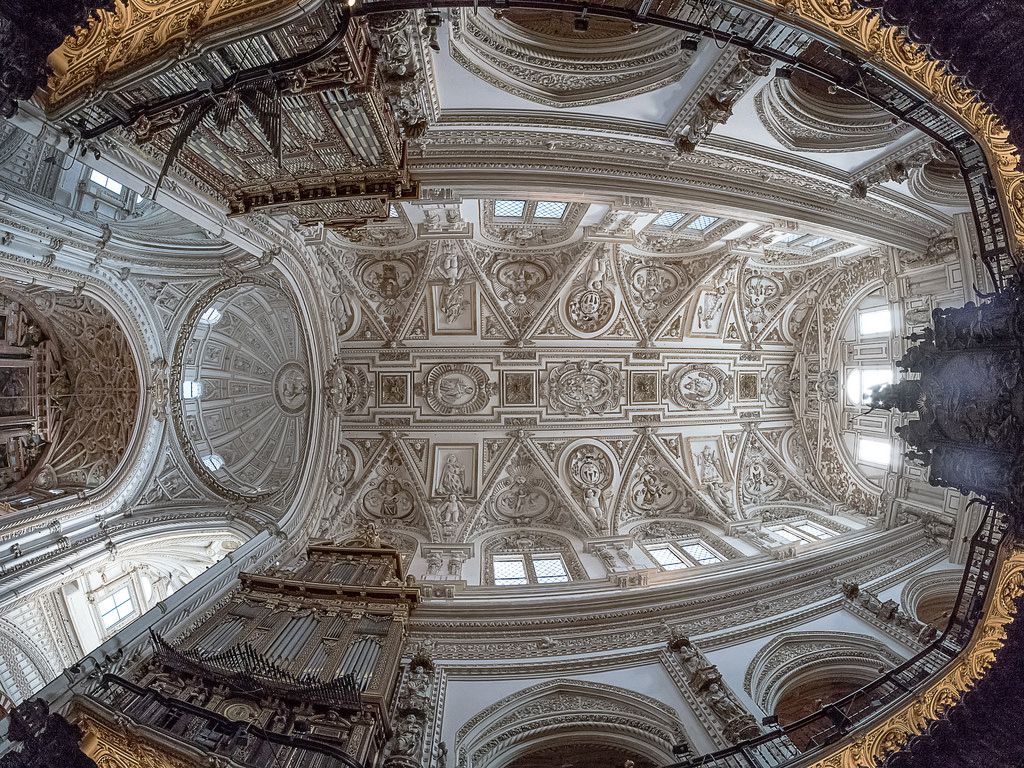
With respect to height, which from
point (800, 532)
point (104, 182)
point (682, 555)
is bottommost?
point (682, 555)

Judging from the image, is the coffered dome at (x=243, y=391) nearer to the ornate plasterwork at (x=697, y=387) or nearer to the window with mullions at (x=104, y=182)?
the window with mullions at (x=104, y=182)

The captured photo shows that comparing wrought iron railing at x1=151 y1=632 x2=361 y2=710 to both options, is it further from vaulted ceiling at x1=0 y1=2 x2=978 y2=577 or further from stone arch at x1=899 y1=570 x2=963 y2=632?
stone arch at x1=899 y1=570 x2=963 y2=632

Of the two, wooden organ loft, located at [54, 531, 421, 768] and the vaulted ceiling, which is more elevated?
the vaulted ceiling

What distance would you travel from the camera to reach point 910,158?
9562 millimetres

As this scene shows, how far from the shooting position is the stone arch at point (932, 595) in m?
11.1

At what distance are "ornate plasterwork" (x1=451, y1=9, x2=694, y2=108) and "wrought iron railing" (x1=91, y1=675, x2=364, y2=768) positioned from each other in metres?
11.9

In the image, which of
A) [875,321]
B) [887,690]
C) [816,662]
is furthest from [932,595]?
[875,321]

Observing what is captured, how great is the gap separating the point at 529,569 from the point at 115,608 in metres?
14.4

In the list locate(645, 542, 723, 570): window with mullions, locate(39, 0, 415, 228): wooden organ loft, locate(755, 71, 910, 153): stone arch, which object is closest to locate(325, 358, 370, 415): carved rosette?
locate(39, 0, 415, 228): wooden organ loft

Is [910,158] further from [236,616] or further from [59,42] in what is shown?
[236,616]

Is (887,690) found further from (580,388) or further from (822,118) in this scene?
(580,388)

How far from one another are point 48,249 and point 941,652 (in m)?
21.0

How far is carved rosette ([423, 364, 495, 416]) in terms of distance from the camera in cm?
1761

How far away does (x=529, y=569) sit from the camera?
1468cm
